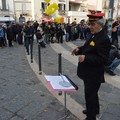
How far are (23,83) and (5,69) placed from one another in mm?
1819

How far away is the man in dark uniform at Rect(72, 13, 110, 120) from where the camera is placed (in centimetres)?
300

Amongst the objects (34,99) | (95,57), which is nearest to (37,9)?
(34,99)

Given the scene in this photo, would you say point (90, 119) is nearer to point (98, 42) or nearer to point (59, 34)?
point (98, 42)

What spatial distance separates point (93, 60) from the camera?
300cm

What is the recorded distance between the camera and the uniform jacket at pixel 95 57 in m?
2.99

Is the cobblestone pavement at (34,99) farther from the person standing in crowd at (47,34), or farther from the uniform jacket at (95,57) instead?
the person standing in crowd at (47,34)

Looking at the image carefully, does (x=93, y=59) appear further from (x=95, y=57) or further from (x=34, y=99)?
(x=34, y=99)

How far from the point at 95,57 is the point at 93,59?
4 cm

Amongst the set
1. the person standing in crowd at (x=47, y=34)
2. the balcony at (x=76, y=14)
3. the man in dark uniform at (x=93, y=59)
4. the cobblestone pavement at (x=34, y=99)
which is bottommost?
the cobblestone pavement at (x=34, y=99)

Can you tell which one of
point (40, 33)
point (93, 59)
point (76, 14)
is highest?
point (76, 14)

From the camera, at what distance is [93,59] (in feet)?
9.84

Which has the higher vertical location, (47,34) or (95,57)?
(95,57)

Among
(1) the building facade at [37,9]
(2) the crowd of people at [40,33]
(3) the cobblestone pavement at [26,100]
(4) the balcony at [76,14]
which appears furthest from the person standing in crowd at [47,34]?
(4) the balcony at [76,14]

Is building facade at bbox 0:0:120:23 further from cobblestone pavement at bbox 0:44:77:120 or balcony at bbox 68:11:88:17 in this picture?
cobblestone pavement at bbox 0:44:77:120
